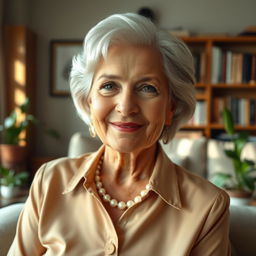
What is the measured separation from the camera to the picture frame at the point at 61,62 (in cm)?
414

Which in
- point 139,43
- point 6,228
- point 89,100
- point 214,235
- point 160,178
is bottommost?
point 6,228

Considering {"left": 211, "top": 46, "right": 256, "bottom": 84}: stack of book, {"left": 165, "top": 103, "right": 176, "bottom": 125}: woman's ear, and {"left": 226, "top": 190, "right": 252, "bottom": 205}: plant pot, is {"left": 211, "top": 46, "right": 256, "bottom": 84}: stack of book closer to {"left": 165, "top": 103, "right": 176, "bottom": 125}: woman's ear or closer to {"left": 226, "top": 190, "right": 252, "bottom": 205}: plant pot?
{"left": 226, "top": 190, "right": 252, "bottom": 205}: plant pot

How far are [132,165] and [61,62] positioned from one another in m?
3.23

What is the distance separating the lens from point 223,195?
3.49ft

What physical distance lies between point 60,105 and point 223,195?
131 inches

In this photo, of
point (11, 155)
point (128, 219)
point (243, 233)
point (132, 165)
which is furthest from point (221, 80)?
point (128, 219)

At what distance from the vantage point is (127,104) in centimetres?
100

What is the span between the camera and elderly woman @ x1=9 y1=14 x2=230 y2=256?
1017mm

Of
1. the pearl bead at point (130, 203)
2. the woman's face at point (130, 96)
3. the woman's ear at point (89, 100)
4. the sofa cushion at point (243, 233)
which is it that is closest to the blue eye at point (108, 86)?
the woman's face at point (130, 96)

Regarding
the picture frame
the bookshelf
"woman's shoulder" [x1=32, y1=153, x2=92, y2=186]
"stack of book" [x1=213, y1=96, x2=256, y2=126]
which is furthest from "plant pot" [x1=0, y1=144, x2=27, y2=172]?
"woman's shoulder" [x1=32, y1=153, x2=92, y2=186]

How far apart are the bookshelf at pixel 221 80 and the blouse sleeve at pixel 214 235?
9.24ft

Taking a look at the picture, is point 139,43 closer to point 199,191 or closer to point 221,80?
point 199,191

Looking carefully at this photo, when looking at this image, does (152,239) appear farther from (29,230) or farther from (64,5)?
(64,5)

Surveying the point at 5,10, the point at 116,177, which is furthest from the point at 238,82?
the point at 116,177
